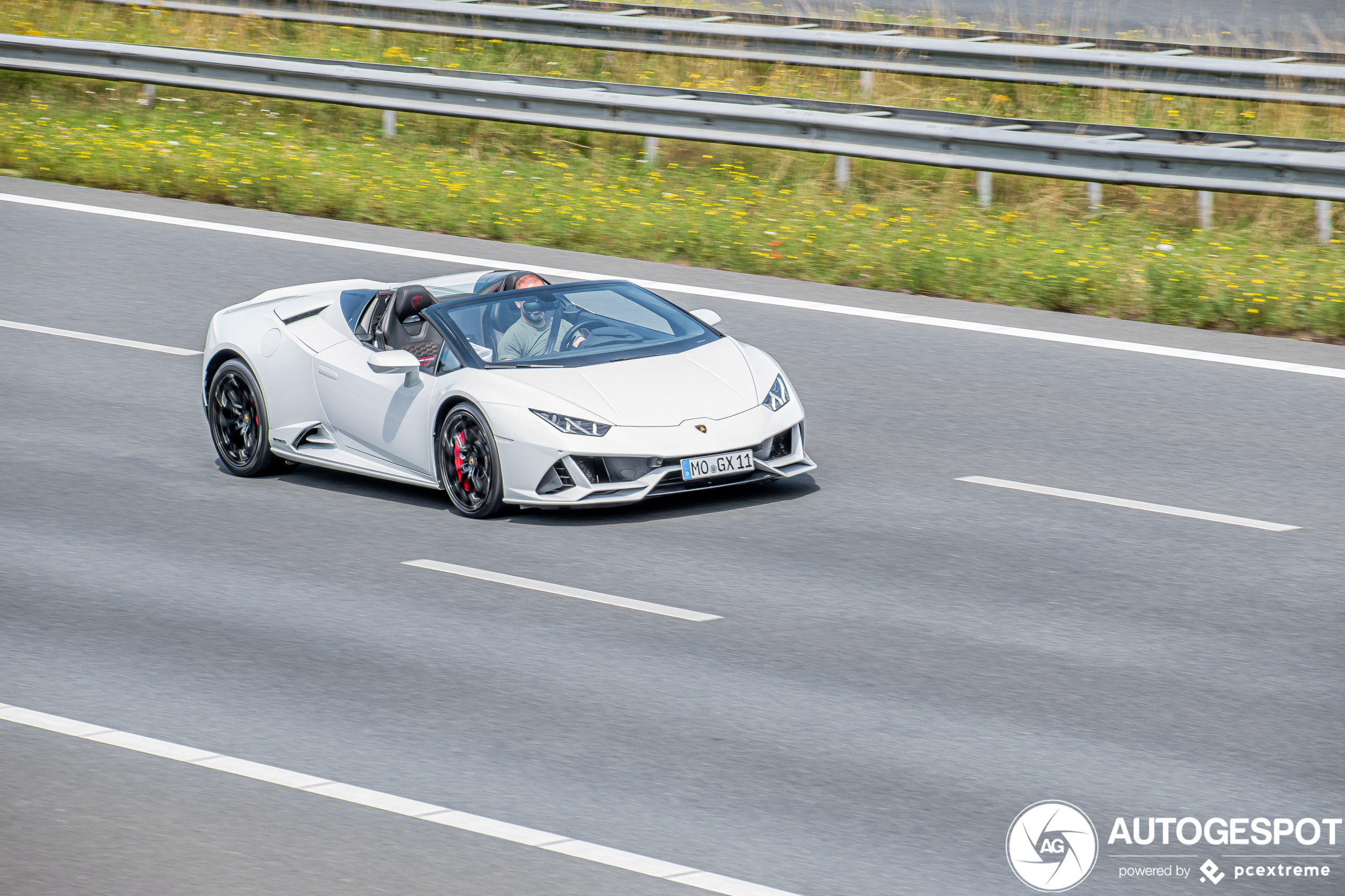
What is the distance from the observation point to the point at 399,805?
21.3 feet

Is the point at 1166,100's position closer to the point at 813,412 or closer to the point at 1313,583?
the point at 813,412

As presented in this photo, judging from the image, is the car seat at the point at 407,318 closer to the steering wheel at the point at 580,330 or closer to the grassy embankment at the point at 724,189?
the steering wheel at the point at 580,330

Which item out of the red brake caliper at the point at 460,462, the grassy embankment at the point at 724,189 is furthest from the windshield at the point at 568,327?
the grassy embankment at the point at 724,189

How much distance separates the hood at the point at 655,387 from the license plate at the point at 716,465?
0.65 ft

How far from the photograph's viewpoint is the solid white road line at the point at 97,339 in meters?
13.9

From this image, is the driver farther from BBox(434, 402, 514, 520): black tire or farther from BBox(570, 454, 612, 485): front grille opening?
BBox(570, 454, 612, 485): front grille opening

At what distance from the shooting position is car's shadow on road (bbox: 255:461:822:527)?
33.5 ft

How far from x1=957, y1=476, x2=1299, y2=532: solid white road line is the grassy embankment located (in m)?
4.18

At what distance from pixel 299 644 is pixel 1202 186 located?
9938 millimetres

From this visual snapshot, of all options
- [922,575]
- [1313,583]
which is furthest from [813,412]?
[1313,583]

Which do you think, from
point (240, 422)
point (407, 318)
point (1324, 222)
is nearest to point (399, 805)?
point (407, 318)

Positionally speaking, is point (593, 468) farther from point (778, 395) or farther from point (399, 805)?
point (399, 805)

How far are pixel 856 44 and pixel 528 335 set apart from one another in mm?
11329

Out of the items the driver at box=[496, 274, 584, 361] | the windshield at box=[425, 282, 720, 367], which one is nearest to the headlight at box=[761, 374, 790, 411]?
the windshield at box=[425, 282, 720, 367]
